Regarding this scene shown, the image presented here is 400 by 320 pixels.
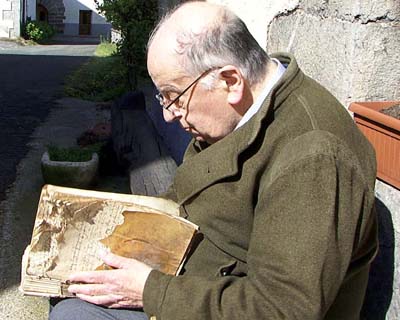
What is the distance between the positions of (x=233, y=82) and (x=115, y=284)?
585mm

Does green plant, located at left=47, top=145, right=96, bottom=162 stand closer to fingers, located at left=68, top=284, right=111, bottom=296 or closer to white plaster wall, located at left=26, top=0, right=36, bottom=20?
fingers, located at left=68, top=284, right=111, bottom=296

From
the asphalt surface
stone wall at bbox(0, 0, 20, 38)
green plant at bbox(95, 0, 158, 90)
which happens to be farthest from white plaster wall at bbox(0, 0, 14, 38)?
green plant at bbox(95, 0, 158, 90)

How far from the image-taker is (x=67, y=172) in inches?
200

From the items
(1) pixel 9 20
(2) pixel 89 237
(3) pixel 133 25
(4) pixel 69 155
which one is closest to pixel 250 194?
(2) pixel 89 237

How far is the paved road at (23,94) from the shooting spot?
6473 mm

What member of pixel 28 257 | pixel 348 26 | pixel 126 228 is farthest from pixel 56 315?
pixel 348 26

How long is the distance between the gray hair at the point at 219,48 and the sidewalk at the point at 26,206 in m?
2.06

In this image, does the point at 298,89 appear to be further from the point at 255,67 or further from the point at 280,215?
the point at 280,215

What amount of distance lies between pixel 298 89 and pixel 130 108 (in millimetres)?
3415

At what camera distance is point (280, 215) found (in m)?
1.50

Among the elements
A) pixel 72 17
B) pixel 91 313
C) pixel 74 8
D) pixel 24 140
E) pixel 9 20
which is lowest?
pixel 72 17

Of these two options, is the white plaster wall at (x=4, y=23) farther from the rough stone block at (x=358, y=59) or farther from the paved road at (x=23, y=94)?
the rough stone block at (x=358, y=59)

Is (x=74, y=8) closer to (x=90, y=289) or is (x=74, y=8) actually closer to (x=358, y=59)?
(x=358, y=59)

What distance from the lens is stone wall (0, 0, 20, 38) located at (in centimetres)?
2578
